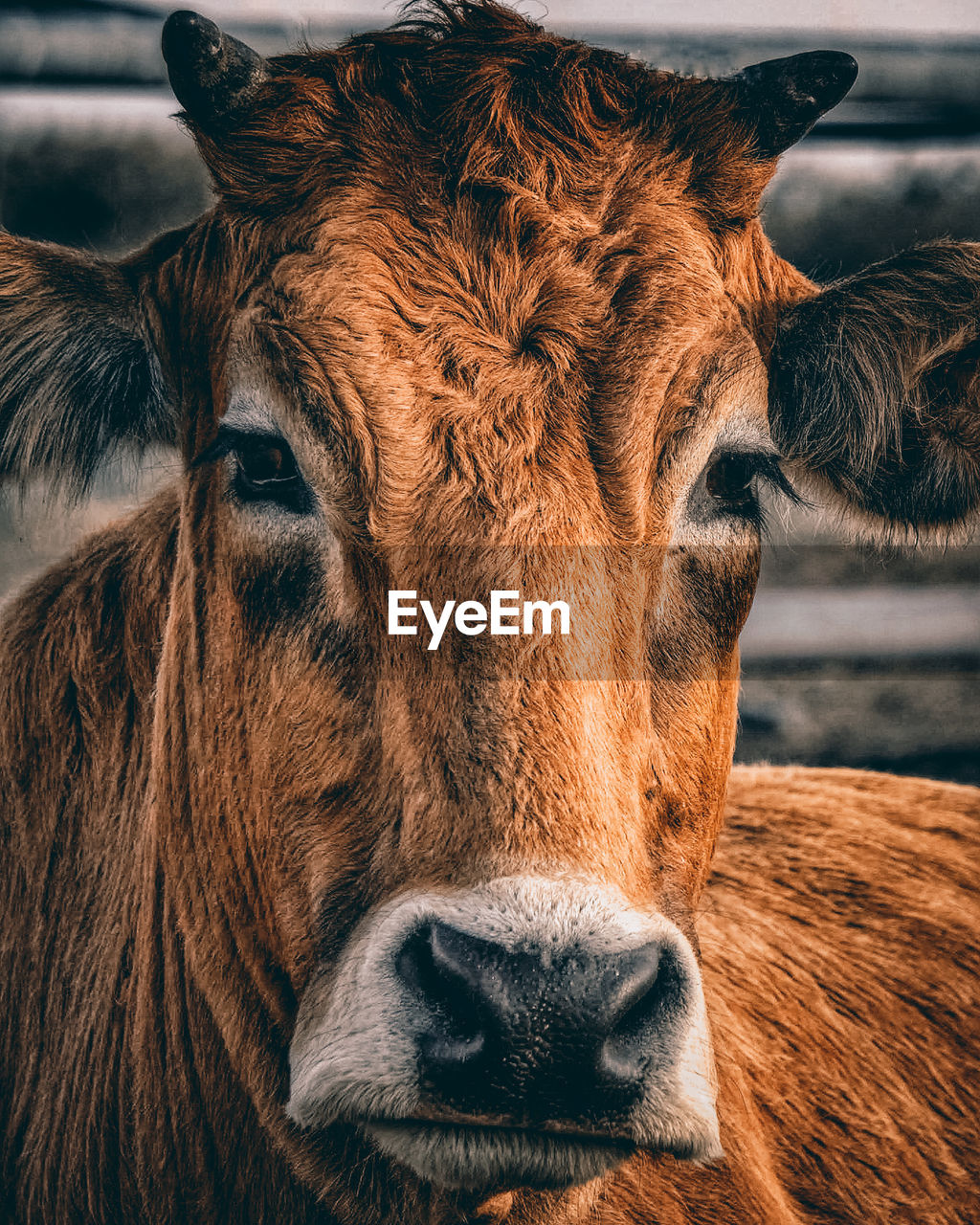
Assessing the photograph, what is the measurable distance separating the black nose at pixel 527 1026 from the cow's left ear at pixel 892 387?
121 centimetres

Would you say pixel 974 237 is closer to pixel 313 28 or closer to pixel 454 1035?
pixel 313 28

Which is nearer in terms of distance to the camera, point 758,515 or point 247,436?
point 247,436

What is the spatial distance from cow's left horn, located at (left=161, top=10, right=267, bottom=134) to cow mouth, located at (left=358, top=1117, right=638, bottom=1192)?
4.84ft

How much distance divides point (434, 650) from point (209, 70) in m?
1.01

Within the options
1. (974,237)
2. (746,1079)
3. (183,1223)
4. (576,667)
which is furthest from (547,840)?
(974,237)

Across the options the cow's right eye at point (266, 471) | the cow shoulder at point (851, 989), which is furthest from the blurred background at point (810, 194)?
the cow's right eye at point (266, 471)

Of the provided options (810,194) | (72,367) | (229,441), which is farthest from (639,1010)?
(810,194)

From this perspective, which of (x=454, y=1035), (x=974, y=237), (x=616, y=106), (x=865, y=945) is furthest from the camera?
(x=974, y=237)

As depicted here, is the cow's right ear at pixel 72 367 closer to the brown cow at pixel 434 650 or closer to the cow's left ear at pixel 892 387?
the brown cow at pixel 434 650

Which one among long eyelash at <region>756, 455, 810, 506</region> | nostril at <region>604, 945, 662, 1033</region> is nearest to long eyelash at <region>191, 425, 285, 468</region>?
long eyelash at <region>756, 455, 810, 506</region>

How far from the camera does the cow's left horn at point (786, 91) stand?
6.42 ft

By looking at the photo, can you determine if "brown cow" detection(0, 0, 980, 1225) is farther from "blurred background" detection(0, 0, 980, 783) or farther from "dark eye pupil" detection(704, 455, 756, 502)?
"blurred background" detection(0, 0, 980, 783)

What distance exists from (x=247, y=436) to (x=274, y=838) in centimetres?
59

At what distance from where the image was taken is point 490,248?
1.71m
